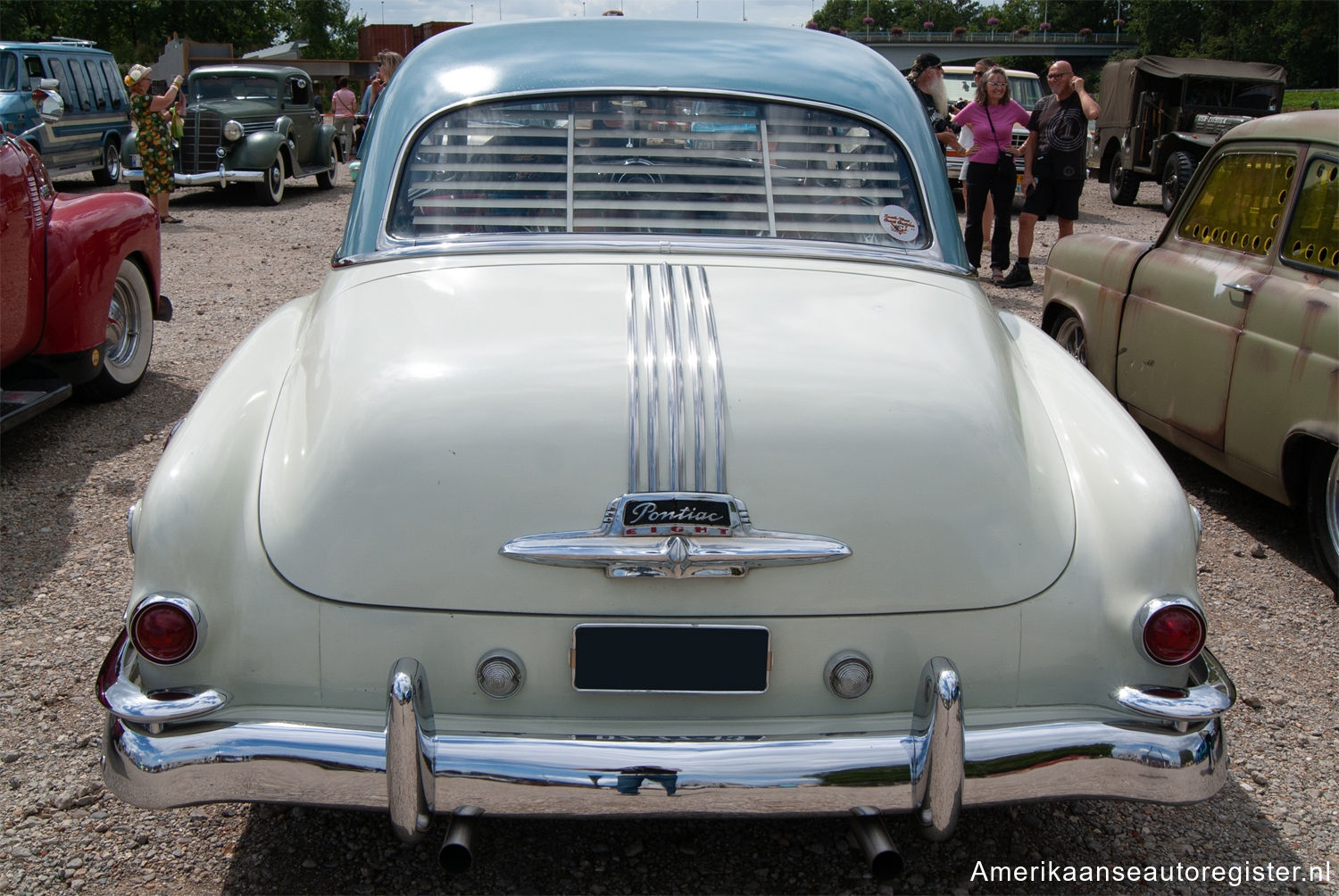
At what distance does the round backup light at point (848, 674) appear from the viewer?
209 cm

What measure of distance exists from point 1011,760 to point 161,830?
1897 millimetres

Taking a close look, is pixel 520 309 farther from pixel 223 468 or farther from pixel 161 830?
pixel 161 830

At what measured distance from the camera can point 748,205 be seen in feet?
9.62

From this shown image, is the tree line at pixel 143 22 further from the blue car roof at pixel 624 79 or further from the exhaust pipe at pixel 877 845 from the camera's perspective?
the exhaust pipe at pixel 877 845

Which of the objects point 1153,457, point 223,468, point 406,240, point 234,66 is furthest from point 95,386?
point 234,66

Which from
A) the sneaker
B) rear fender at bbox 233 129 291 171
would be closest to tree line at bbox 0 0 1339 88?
rear fender at bbox 233 129 291 171

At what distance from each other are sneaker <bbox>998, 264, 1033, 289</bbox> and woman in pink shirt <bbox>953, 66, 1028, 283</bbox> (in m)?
0.15

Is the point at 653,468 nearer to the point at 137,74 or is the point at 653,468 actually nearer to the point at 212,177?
the point at 137,74

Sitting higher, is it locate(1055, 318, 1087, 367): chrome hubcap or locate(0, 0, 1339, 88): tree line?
locate(0, 0, 1339, 88): tree line

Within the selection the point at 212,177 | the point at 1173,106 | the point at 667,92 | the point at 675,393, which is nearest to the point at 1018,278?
the point at 667,92

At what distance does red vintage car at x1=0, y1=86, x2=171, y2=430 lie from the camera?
4859mm

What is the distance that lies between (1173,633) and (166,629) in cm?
A: 187

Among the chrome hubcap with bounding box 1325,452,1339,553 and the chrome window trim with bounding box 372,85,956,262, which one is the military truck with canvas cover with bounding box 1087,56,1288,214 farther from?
the chrome window trim with bounding box 372,85,956,262

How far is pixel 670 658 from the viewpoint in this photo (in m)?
2.05
